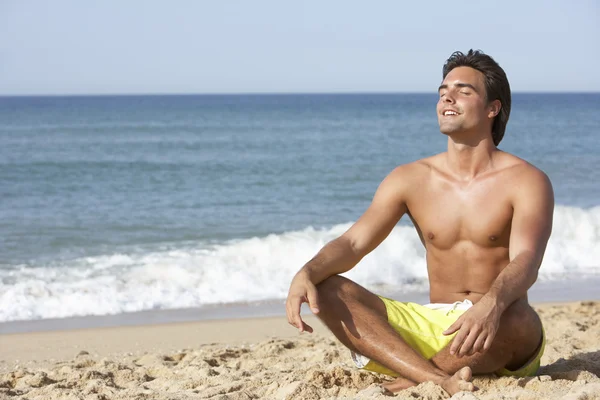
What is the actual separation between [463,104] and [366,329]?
1.13 metres

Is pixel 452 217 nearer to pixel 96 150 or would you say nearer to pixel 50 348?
pixel 50 348

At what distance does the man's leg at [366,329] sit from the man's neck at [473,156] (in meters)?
0.76

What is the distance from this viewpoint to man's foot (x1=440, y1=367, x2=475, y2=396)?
3.33 m

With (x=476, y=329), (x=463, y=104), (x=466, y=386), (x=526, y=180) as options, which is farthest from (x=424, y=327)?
(x=463, y=104)

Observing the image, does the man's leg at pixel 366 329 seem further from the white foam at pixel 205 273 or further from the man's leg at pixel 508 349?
the white foam at pixel 205 273

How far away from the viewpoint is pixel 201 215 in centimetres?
1373

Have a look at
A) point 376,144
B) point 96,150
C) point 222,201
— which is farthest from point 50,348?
point 376,144

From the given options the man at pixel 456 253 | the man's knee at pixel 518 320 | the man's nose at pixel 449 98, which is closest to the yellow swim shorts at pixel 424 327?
the man at pixel 456 253

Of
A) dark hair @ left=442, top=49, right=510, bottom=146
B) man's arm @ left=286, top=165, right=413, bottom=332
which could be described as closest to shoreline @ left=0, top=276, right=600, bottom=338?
man's arm @ left=286, top=165, right=413, bottom=332

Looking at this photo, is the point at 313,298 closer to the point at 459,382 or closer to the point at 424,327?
the point at 424,327

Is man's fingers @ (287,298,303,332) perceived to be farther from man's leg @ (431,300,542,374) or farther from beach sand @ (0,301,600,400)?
man's leg @ (431,300,542,374)

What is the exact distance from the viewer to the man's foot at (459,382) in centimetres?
333

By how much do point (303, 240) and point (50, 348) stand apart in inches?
211

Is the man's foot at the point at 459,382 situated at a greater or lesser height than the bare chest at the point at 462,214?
lesser
